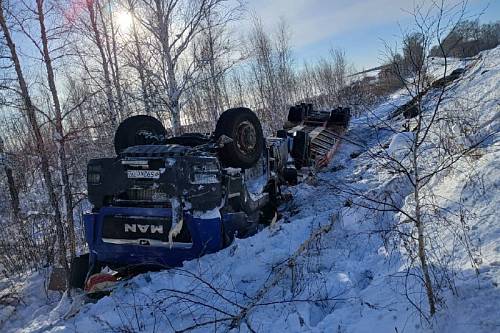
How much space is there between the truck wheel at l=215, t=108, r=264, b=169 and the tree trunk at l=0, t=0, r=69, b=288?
393 centimetres

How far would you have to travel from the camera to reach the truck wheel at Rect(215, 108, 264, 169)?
538 centimetres

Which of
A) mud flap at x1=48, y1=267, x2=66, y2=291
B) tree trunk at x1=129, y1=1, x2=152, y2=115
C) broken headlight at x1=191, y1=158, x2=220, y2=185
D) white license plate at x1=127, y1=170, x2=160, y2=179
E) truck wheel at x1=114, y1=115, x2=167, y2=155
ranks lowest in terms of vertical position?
mud flap at x1=48, y1=267, x2=66, y2=291

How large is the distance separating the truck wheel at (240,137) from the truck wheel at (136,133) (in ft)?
3.54

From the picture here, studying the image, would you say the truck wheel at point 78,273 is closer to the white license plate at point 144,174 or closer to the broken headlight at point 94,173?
the broken headlight at point 94,173

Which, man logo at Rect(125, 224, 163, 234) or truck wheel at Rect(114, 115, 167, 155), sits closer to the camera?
man logo at Rect(125, 224, 163, 234)

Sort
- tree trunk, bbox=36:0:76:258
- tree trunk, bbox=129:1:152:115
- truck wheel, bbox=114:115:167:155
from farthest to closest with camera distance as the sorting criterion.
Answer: tree trunk, bbox=129:1:152:115, tree trunk, bbox=36:0:76:258, truck wheel, bbox=114:115:167:155

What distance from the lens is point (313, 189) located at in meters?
8.26

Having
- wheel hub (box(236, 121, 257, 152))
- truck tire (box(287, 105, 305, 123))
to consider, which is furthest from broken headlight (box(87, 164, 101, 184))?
truck tire (box(287, 105, 305, 123))

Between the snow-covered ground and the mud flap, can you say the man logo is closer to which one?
the snow-covered ground

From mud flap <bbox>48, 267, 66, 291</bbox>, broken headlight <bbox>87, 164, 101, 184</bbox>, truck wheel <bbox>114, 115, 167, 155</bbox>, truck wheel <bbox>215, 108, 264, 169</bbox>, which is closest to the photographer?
broken headlight <bbox>87, 164, 101, 184</bbox>

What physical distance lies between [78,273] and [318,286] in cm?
305

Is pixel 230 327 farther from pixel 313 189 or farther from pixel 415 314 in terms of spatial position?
pixel 313 189

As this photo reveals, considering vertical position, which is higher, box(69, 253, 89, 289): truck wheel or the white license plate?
the white license plate

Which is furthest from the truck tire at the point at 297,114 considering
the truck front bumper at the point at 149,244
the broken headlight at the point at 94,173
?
the broken headlight at the point at 94,173
